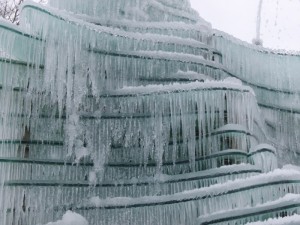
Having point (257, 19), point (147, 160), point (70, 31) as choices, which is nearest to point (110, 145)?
point (147, 160)

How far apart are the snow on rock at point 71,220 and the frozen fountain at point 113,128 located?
96 mm

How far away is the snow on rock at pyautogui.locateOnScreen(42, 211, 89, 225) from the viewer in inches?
202

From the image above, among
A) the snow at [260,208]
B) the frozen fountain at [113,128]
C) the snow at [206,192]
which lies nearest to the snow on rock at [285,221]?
the snow at [260,208]

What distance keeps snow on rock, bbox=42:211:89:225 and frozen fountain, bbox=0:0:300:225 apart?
10cm

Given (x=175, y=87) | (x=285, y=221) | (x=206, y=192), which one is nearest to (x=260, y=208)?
(x=285, y=221)

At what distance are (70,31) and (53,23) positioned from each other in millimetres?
187

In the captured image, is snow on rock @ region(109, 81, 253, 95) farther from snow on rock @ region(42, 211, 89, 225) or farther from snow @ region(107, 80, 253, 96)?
snow on rock @ region(42, 211, 89, 225)

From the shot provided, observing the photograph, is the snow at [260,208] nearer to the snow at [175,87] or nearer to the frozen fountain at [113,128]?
the frozen fountain at [113,128]

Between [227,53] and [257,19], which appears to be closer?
[227,53]

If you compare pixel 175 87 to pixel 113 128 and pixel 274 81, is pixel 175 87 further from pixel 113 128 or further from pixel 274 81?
pixel 274 81

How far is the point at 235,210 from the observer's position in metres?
4.80

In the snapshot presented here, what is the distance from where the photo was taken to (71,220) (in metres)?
5.15

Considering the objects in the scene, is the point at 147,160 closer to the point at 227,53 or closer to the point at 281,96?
the point at 227,53

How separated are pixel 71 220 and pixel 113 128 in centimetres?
102
